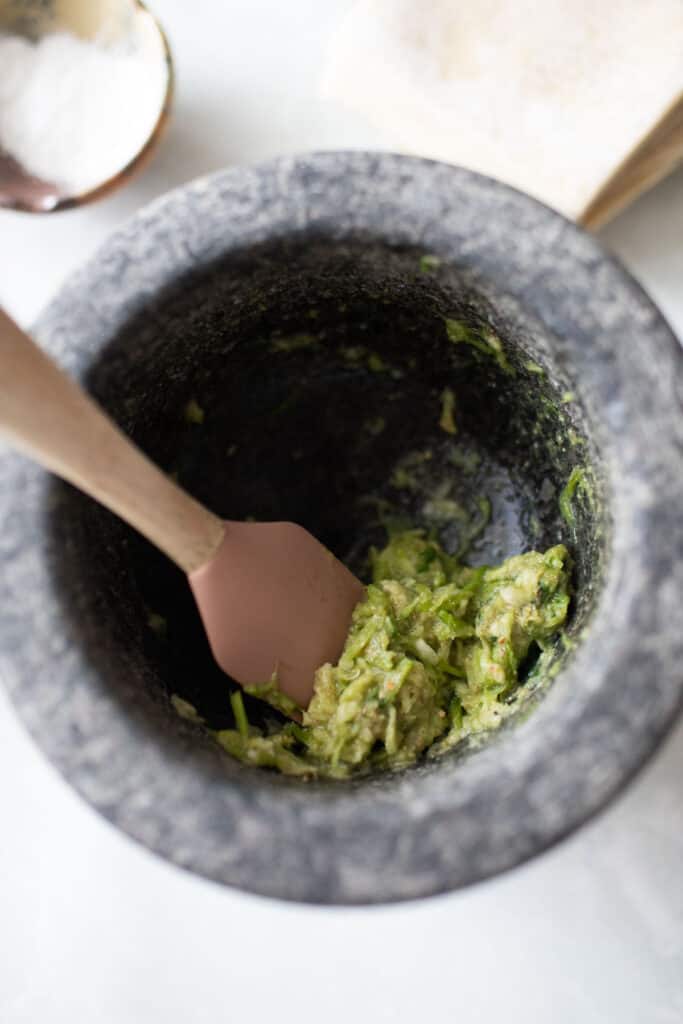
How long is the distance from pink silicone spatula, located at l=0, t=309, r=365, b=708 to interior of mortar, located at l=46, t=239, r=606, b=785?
2.5 inches

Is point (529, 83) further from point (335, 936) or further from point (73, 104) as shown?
point (335, 936)

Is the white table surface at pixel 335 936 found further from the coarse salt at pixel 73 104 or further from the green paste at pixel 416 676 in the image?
the coarse salt at pixel 73 104

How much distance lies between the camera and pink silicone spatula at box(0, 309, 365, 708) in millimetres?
791

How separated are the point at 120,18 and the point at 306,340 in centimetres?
51

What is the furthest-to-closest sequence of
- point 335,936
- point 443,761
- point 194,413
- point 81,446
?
point 335,936
point 194,413
point 443,761
point 81,446

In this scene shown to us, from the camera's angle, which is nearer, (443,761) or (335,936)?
(443,761)

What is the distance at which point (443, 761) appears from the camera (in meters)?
0.97

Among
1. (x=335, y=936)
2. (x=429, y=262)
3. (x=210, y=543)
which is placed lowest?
(x=335, y=936)

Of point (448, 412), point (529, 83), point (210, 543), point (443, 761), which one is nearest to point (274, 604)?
point (210, 543)

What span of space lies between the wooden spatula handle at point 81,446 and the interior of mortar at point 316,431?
6 cm

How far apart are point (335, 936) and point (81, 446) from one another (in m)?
0.74

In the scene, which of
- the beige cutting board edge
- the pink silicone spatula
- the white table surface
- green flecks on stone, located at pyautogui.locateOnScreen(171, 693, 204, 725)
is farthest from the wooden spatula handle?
the beige cutting board edge

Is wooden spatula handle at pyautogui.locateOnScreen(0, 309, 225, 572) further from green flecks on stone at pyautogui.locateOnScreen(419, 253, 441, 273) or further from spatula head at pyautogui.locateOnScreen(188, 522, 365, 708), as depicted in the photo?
green flecks on stone at pyautogui.locateOnScreen(419, 253, 441, 273)

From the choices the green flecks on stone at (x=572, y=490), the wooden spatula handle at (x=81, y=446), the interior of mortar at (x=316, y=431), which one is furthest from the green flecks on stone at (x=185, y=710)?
the green flecks on stone at (x=572, y=490)
